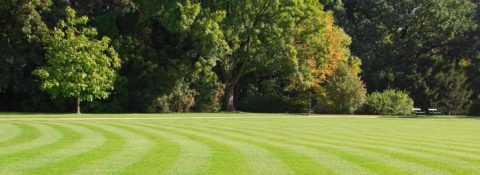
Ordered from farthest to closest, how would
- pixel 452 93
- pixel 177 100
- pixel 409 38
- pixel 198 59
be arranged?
pixel 409 38 → pixel 452 93 → pixel 198 59 → pixel 177 100

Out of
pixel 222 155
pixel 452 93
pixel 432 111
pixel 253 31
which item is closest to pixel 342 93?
pixel 253 31

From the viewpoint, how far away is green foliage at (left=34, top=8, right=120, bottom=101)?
42.4m

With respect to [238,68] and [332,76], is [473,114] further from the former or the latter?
[238,68]

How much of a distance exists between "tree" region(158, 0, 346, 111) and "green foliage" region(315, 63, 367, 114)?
182 cm

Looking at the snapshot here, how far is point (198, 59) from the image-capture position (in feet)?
173

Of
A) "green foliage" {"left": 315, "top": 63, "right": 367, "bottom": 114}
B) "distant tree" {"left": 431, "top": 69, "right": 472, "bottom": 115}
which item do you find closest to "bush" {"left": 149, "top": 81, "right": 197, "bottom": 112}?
"green foliage" {"left": 315, "top": 63, "right": 367, "bottom": 114}

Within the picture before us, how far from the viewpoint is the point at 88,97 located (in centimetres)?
4388

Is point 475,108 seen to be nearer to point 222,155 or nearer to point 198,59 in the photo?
point 198,59

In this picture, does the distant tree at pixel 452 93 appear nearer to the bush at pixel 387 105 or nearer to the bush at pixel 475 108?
the bush at pixel 475 108

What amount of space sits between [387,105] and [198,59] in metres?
18.4

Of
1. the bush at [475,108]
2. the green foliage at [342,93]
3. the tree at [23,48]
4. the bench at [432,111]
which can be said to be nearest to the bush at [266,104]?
the green foliage at [342,93]

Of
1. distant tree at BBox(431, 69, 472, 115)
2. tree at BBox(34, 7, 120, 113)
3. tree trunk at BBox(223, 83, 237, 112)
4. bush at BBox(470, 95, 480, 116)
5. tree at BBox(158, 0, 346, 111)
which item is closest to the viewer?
tree at BBox(34, 7, 120, 113)

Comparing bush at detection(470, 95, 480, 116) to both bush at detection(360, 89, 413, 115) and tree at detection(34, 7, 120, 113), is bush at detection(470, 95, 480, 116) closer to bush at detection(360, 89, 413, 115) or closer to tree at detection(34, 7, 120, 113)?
bush at detection(360, 89, 413, 115)

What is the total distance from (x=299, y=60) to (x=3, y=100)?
26808 mm
